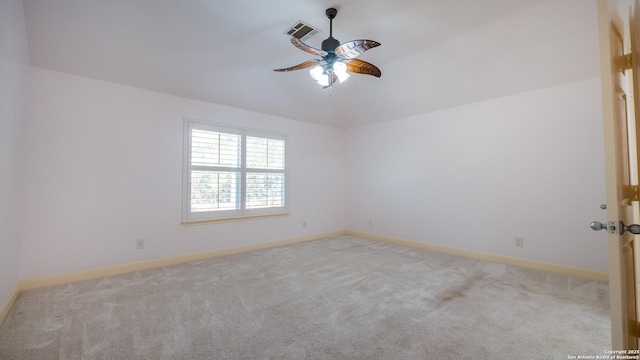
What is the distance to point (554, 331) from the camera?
6.75 feet

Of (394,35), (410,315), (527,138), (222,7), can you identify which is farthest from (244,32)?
(527,138)

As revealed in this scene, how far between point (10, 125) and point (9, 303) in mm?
1648

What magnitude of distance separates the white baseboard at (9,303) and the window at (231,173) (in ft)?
5.81

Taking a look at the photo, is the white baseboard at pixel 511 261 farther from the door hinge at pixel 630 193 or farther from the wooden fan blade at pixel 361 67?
Answer: the wooden fan blade at pixel 361 67

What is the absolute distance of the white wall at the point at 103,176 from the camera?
3014mm

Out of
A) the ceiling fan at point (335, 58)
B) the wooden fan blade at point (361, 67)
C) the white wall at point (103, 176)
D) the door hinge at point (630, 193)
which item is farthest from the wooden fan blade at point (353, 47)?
the white wall at point (103, 176)

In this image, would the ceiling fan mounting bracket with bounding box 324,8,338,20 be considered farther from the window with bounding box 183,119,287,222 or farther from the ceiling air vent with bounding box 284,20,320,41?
the window with bounding box 183,119,287,222

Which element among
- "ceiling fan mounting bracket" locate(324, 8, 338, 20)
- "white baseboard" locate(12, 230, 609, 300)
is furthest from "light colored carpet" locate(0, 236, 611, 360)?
"ceiling fan mounting bracket" locate(324, 8, 338, 20)

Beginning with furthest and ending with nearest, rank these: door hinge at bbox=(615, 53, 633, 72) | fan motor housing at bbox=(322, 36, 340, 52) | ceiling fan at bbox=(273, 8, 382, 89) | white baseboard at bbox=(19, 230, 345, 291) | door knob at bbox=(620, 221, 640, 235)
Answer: white baseboard at bbox=(19, 230, 345, 291) → fan motor housing at bbox=(322, 36, 340, 52) → ceiling fan at bbox=(273, 8, 382, 89) → door hinge at bbox=(615, 53, 633, 72) → door knob at bbox=(620, 221, 640, 235)

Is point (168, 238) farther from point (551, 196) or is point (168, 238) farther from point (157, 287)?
point (551, 196)

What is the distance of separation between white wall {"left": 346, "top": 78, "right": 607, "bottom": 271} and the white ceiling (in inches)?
14.6

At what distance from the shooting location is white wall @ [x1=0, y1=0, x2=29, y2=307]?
2090 millimetres

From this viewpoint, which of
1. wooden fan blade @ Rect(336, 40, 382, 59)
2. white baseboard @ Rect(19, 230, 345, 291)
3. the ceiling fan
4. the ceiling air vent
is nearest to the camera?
wooden fan blade @ Rect(336, 40, 382, 59)

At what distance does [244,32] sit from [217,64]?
72 centimetres
